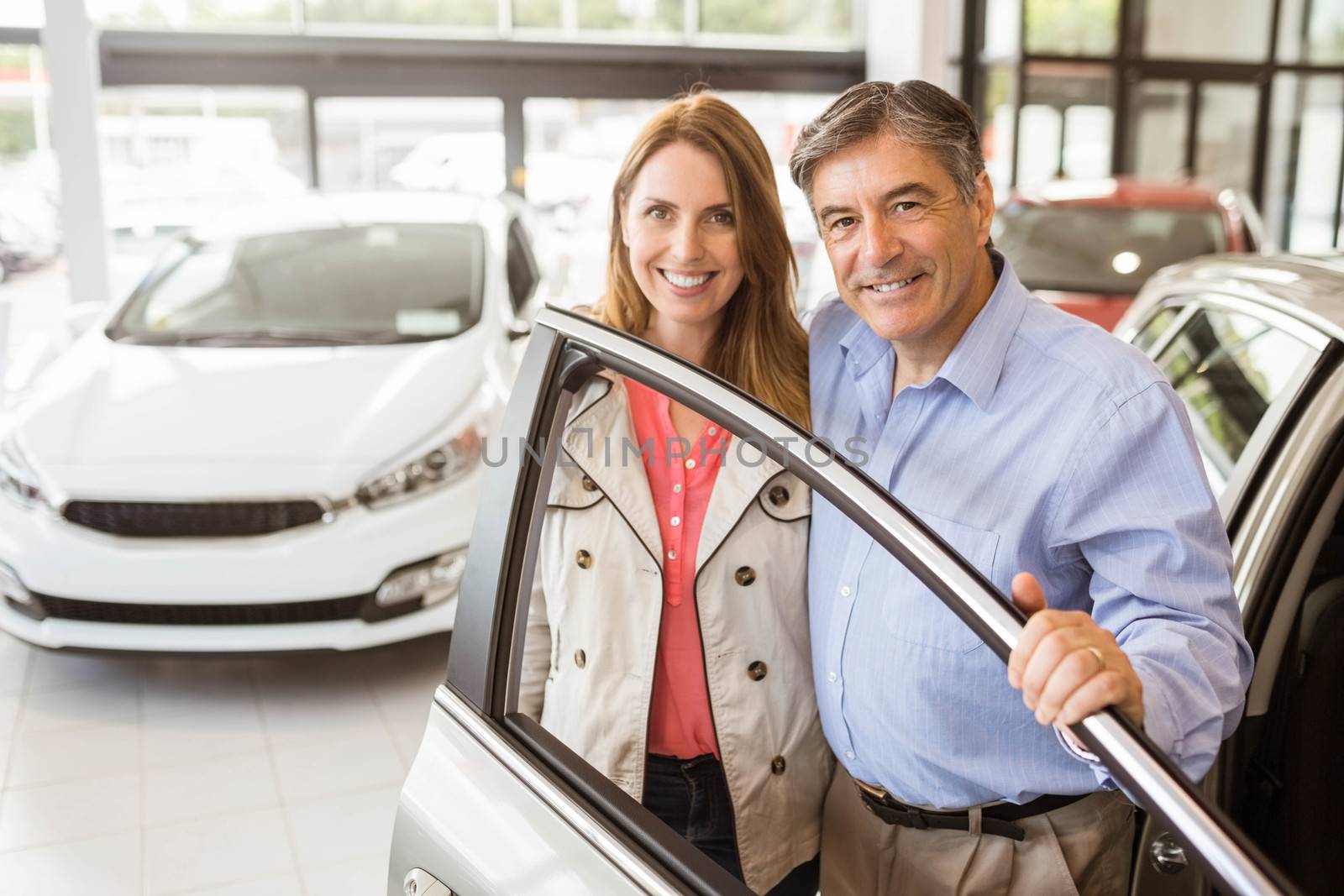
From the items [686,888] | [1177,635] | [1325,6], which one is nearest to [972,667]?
[1177,635]

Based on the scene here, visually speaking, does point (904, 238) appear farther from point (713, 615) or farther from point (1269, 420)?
point (1269, 420)

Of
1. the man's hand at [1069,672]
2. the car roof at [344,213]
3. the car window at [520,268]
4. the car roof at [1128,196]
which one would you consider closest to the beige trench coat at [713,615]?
the man's hand at [1069,672]

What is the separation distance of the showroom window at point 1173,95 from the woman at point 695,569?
9369 mm

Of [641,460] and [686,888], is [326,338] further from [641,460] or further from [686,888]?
[686,888]

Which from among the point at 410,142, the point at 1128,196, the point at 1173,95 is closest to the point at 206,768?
the point at 1128,196

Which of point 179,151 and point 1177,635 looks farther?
point 179,151

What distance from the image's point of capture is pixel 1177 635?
1.08 metres

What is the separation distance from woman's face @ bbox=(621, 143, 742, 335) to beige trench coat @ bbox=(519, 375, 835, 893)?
16cm

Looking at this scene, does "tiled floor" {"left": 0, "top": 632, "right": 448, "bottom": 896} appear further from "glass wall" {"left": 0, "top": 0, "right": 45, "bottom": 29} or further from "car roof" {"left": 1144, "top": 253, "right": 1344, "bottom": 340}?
"glass wall" {"left": 0, "top": 0, "right": 45, "bottom": 29}

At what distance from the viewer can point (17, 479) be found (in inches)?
129

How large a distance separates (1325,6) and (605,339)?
473 inches

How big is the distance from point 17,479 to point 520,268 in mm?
1935

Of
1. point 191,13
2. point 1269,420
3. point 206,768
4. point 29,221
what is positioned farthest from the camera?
point 191,13

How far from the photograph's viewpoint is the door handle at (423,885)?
3.97 feet
